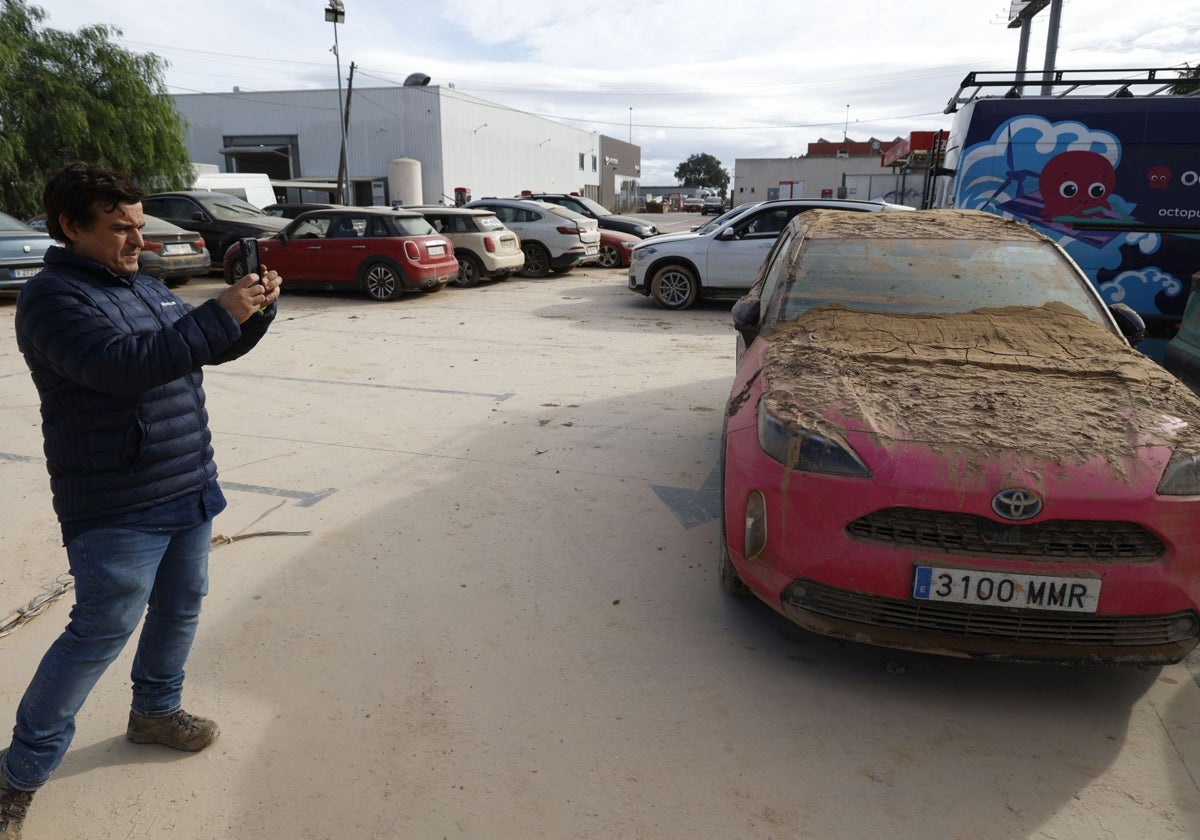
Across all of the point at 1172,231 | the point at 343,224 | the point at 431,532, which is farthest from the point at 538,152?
the point at 431,532

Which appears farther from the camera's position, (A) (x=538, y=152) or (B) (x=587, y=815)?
(A) (x=538, y=152)

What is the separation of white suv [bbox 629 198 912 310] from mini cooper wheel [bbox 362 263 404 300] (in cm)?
367

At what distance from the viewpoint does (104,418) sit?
210cm

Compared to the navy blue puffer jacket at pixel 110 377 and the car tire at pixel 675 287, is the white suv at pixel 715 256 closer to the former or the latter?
the car tire at pixel 675 287

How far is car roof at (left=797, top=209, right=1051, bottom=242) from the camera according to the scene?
179 inches

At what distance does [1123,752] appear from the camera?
2678 mm

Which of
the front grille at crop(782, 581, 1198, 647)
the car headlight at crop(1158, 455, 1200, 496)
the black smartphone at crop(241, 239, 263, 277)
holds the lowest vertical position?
the front grille at crop(782, 581, 1198, 647)

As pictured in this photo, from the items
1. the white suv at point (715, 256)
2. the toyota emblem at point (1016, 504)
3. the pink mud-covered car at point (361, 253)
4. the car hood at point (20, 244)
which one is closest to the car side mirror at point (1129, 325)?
the toyota emblem at point (1016, 504)

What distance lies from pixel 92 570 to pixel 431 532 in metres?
2.22

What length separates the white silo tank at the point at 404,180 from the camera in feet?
126

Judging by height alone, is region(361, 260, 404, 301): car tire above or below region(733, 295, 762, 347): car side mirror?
below

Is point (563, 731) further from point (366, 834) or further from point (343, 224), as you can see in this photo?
point (343, 224)

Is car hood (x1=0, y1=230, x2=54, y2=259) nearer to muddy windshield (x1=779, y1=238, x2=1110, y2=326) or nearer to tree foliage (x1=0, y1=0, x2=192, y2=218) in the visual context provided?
tree foliage (x1=0, y1=0, x2=192, y2=218)

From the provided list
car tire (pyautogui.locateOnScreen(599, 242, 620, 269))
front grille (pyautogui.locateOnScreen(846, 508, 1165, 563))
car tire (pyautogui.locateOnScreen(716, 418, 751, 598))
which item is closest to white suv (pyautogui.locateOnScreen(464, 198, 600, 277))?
car tire (pyautogui.locateOnScreen(599, 242, 620, 269))
